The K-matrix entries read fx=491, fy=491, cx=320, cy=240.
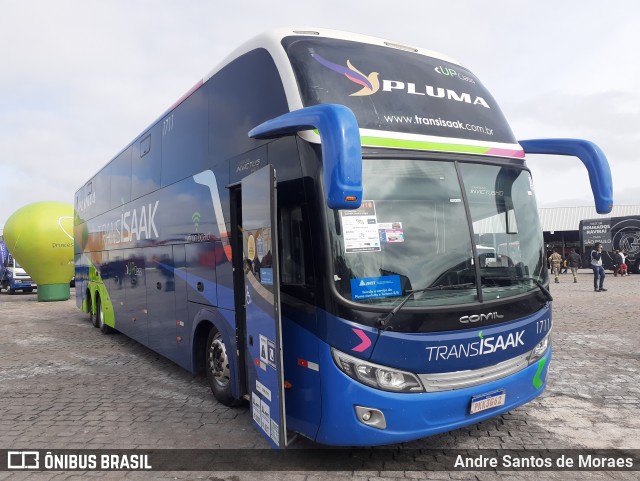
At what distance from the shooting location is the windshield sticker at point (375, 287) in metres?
3.64

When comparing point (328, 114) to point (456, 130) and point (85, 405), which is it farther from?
point (85, 405)

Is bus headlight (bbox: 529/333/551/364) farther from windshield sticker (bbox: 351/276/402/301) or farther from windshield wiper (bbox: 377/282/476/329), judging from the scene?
windshield sticker (bbox: 351/276/402/301)

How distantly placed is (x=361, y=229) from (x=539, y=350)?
2.19 meters

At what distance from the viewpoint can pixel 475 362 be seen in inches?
156

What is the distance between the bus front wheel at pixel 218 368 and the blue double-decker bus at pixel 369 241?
40mm

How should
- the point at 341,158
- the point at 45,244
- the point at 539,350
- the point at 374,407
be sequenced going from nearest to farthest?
the point at 341,158, the point at 374,407, the point at 539,350, the point at 45,244

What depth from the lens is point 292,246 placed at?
402cm

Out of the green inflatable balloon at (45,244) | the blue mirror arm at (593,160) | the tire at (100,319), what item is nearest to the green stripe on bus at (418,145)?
the blue mirror arm at (593,160)

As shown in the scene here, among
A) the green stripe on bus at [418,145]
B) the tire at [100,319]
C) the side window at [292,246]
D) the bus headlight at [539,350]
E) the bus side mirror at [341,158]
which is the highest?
the green stripe on bus at [418,145]

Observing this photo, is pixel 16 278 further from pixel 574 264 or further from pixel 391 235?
pixel 574 264

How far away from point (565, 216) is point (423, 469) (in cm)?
4371

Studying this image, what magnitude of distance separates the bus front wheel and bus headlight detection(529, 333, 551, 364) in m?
3.01

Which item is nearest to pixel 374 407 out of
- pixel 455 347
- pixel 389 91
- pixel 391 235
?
pixel 455 347

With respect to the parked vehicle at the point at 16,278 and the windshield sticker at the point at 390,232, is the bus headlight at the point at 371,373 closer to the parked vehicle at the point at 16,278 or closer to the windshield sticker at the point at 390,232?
the windshield sticker at the point at 390,232
